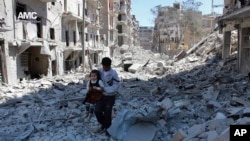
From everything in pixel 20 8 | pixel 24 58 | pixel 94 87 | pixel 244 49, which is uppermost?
pixel 20 8

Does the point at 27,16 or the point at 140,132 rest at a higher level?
the point at 27,16

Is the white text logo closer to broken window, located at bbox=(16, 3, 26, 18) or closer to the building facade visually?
broken window, located at bbox=(16, 3, 26, 18)

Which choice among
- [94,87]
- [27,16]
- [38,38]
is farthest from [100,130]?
[38,38]

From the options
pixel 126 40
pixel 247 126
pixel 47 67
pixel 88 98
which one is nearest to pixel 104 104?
pixel 88 98

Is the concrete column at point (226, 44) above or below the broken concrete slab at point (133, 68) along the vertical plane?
above

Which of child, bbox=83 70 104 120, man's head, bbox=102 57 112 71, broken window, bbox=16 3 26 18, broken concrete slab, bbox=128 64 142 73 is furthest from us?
broken concrete slab, bbox=128 64 142 73

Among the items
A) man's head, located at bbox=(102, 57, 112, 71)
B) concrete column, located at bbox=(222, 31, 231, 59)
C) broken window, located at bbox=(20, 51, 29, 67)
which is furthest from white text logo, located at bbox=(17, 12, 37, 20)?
concrete column, located at bbox=(222, 31, 231, 59)

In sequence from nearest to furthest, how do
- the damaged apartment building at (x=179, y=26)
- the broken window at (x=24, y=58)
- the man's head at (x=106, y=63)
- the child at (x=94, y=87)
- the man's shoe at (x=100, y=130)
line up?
1. the man's head at (x=106, y=63)
2. the child at (x=94, y=87)
3. the man's shoe at (x=100, y=130)
4. the broken window at (x=24, y=58)
5. the damaged apartment building at (x=179, y=26)

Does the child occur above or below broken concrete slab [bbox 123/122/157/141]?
above

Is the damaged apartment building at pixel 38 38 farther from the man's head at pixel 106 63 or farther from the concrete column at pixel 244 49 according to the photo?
the concrete column at pixel 244 49

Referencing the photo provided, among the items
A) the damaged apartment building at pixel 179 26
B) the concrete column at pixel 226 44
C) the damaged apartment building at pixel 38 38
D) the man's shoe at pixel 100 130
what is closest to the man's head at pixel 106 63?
the man's shoe at pixel 100 130

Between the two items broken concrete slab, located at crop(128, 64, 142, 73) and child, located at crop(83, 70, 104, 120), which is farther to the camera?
broken concrete slab, located at crop(128, 64, 142, 73)

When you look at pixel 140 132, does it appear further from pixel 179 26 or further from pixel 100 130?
pixel 179 26

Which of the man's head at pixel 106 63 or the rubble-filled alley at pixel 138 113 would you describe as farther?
the rubble-filled alley at pixel 138 113
